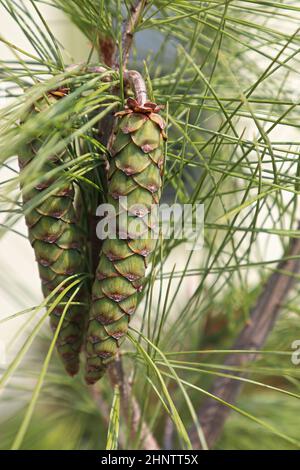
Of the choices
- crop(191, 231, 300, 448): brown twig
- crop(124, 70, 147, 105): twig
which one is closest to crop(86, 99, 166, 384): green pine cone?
crop(124, 70, 147, 105): twig

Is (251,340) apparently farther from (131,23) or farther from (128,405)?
(131,23)

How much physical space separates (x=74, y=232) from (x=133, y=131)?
65 millimetres

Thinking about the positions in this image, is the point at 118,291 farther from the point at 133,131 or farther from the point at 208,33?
the point at 208,33

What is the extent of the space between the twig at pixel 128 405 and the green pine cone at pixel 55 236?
5 centimetres

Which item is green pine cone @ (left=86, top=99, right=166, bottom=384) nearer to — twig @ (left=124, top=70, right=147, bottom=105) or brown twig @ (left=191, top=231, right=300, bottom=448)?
twig @ (left=124, top=70, right=147, bottom=105)

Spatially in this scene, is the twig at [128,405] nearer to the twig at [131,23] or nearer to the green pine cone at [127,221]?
the green pine cone at [127,221]

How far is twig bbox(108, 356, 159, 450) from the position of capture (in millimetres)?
360

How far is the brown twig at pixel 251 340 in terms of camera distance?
0.44 m

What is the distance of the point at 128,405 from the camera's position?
38 centimetres

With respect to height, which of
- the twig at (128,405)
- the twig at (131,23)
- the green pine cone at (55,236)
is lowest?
the twig at (128,405)

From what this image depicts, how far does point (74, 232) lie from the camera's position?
298 millimetres

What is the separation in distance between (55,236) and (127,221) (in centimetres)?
4

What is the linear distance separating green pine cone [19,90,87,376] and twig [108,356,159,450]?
0.05m

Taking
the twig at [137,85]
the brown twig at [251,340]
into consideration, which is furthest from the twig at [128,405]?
the twig at [137,85]
